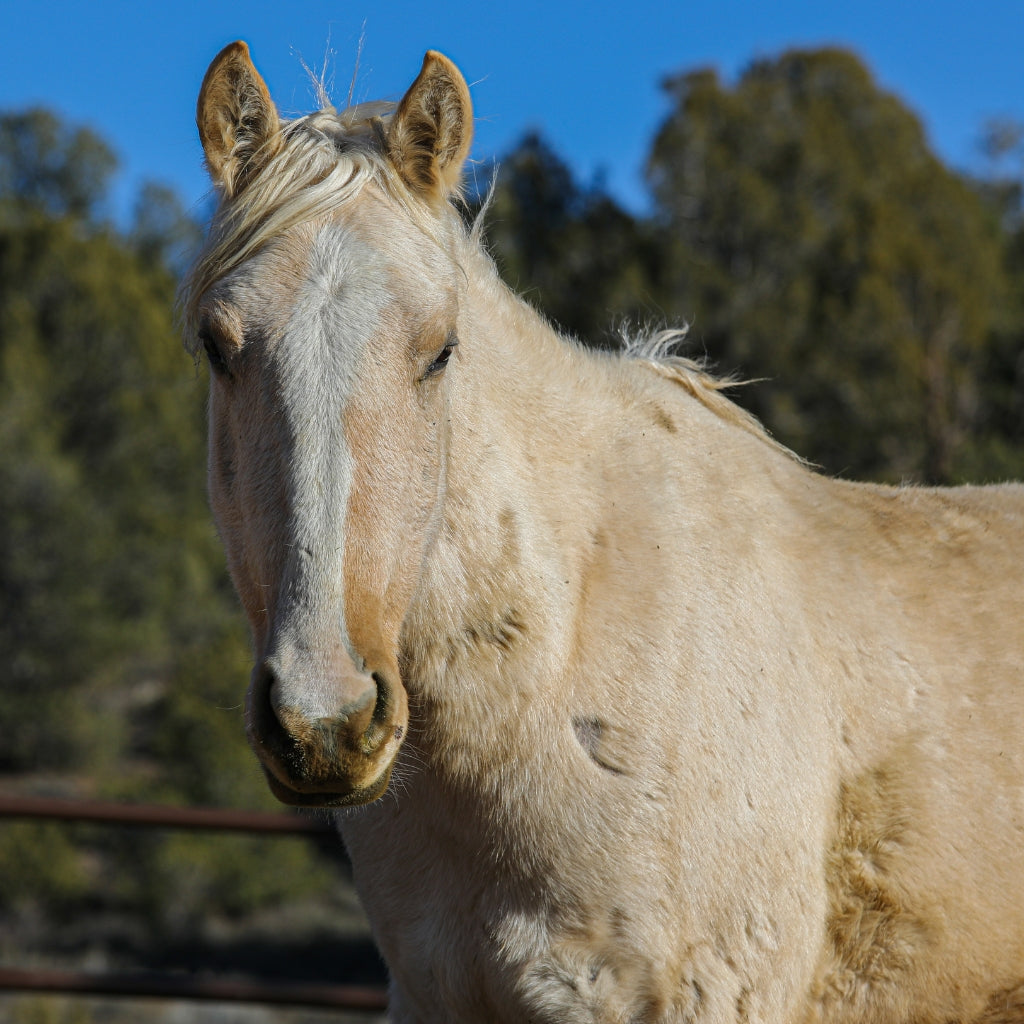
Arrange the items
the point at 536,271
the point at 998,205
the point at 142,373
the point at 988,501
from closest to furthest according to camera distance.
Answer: the point at 988,501 → the point at 536,271 → the point at 142,373 → the point at 998,205

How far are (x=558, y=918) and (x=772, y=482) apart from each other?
1.18 metres

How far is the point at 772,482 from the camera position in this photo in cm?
272

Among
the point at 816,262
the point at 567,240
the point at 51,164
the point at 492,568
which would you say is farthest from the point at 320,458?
the point at 51,164

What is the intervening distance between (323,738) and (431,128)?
1307 mm

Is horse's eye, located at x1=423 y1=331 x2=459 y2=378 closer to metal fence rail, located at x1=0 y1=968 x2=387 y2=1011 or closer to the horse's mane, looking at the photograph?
the horse's mane

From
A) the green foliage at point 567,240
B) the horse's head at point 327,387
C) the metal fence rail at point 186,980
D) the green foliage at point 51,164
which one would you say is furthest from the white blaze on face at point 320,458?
the green foliage at point 51,164

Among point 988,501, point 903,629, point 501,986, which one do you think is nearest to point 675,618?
point 903,629

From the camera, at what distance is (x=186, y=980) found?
4020 mm

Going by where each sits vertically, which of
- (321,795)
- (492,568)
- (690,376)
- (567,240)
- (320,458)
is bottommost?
(321,795)

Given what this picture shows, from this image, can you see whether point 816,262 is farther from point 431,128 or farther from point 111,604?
point 431,128

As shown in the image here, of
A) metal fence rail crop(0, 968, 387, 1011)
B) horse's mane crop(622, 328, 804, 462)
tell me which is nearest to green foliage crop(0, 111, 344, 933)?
metal fence rail crop(0, 968, 387, 1011)

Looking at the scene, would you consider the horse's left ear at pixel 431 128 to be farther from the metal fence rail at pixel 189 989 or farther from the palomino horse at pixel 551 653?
the metal fence rail at pixel 189 989

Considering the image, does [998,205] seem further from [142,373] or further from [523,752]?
[523,752]

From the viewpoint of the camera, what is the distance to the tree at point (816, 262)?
21.3 metres
